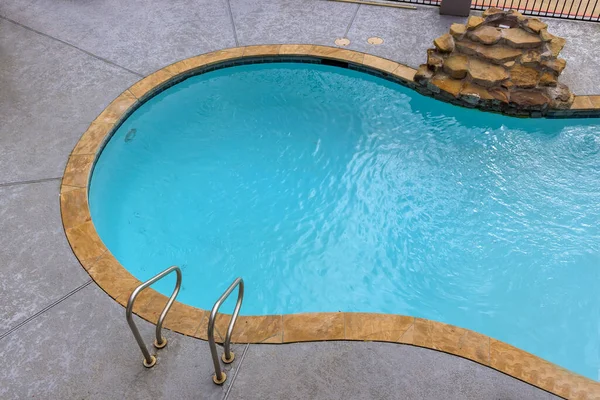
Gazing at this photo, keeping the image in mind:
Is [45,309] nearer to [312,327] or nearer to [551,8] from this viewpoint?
[312,327]

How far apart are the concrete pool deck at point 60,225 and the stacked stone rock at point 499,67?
537mm

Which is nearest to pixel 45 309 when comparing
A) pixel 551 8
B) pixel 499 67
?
pixel 499 67

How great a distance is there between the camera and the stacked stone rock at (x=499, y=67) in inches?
236

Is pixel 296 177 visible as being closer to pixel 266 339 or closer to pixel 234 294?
pixel 234 294

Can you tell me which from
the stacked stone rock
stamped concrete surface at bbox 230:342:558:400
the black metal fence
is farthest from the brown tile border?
the black metal fence

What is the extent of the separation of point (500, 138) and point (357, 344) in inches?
143

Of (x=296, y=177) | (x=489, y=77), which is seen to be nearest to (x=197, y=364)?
(x=296, y=177)

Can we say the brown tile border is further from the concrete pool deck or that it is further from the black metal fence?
the black metal fence

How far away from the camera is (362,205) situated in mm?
5340

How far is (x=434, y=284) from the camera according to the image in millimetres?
4680

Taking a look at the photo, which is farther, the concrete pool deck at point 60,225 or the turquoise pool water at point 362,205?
the turquoise pool water at point 362,205

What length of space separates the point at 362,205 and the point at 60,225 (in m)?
3.09

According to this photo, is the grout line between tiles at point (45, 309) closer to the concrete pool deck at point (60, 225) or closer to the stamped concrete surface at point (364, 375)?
the concrete pool deck at point (60, 225)

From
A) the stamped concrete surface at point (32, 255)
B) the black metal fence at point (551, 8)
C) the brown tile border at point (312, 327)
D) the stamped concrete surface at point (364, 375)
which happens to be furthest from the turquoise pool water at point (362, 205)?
the black metal fence at point (551, 8)
